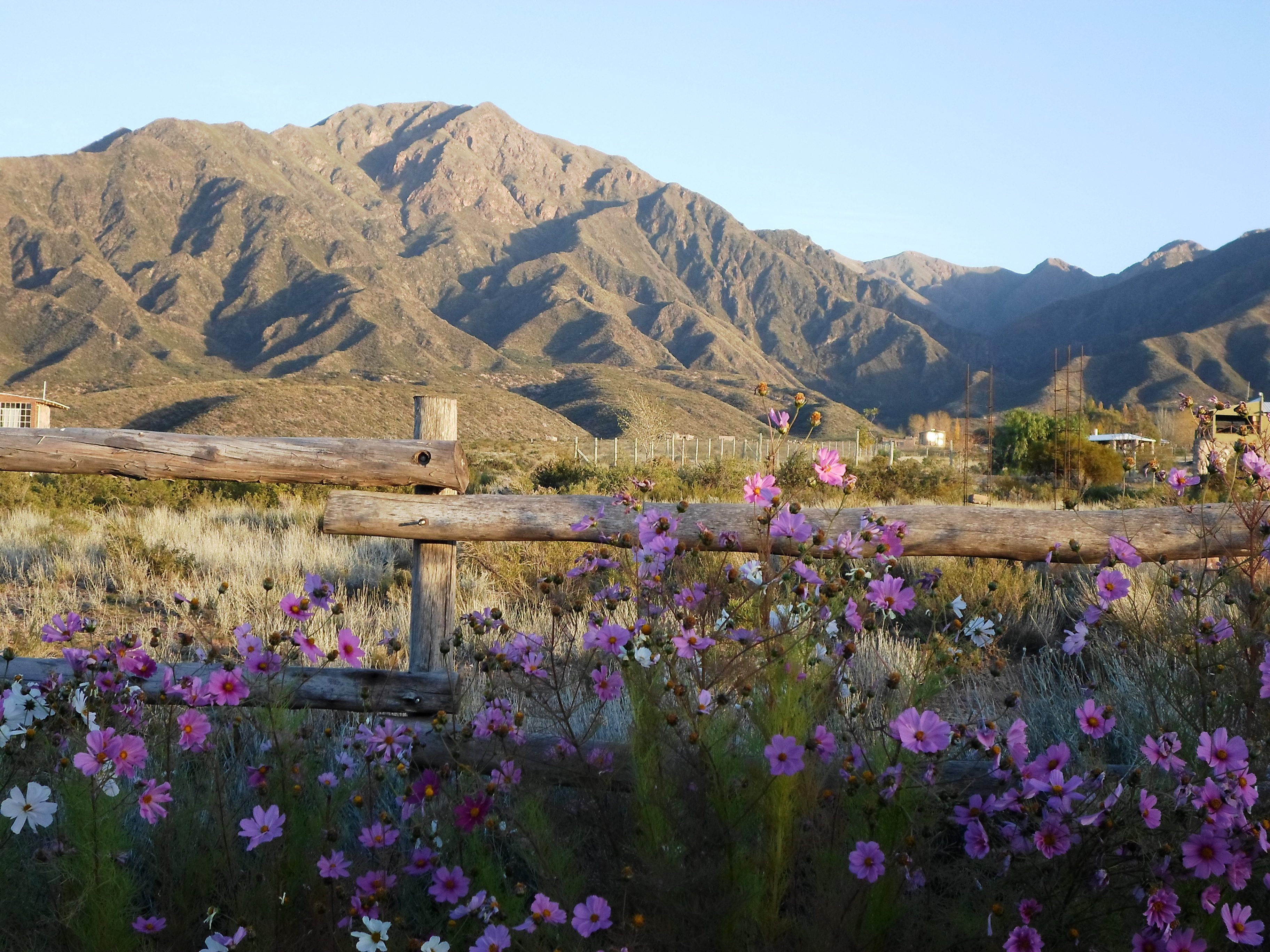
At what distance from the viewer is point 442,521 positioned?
3686 mm

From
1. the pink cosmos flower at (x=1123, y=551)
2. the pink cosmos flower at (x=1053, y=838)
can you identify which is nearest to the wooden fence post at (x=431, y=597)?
the pink cosmos flower at (x=1123, y=551)

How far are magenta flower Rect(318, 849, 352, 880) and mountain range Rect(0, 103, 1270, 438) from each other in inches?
2058

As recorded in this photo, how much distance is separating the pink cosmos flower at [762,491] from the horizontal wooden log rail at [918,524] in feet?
4.70

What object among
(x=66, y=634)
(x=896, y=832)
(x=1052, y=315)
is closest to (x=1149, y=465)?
(x=896, y=832)

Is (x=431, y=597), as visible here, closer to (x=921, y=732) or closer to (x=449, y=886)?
(x=449, y=886)

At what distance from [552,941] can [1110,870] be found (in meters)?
0.93

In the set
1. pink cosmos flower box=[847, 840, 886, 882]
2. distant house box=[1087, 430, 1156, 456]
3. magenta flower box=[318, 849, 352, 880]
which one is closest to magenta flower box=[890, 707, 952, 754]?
pink cosmos flower box=[847, 840, 886, 882]

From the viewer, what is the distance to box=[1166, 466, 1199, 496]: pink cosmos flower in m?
2.47

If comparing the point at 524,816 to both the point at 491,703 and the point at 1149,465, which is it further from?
the point at 1149,465

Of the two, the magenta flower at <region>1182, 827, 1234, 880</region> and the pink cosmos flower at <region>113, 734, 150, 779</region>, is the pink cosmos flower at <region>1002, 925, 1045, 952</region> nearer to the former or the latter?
the magenta flower at <region>1182, 827, 1234, 880</region>

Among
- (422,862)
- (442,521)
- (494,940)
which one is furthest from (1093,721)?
(442,521)

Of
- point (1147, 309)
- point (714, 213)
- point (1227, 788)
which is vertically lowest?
point (1227, 788)

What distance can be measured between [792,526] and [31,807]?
145cm

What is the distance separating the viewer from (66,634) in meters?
2.46
